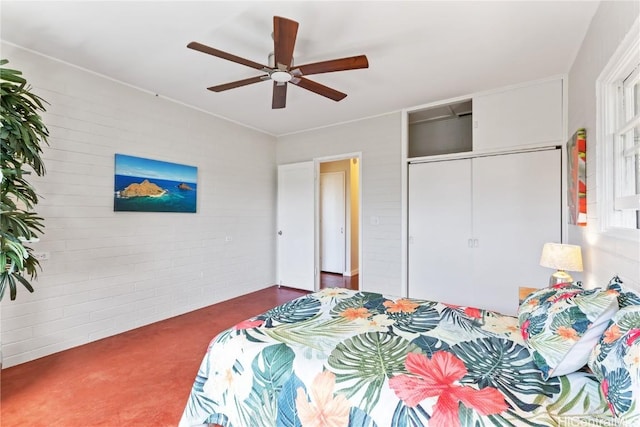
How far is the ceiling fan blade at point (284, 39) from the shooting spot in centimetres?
163

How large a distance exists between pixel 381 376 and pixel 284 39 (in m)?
1.90

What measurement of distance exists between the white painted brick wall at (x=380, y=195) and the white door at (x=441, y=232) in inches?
7.8

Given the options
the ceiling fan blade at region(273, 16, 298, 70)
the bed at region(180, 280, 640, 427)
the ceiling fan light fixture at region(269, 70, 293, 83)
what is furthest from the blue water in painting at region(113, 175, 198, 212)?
the bed at region(180, 280, 640, 427)

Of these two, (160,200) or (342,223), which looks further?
(342,223)

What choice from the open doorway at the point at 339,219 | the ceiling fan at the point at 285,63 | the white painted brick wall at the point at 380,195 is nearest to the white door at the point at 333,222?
the open doorway at the point at 339,219

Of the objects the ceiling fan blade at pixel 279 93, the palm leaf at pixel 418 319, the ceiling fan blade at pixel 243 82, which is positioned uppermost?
the ceiling fan blade at pixel 243 82

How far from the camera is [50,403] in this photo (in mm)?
1905

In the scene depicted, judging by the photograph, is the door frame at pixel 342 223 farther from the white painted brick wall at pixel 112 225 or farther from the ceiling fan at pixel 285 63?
the ceiling fan at pixel 285 63

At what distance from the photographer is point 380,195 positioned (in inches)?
158

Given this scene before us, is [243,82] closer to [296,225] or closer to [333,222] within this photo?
[296,225]

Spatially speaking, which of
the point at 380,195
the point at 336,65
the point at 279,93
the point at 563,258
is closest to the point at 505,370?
the point at 563,258

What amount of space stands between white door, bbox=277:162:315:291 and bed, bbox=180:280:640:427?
2828mm

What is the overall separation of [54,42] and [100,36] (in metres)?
0.43

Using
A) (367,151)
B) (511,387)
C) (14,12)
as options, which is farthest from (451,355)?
(14,12)
